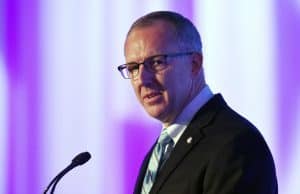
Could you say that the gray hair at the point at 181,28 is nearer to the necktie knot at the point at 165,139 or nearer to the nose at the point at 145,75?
the nose at the point at 145,75

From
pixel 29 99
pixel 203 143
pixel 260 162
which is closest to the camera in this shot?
pixel 260 162

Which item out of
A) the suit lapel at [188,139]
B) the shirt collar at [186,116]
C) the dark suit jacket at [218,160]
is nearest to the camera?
the dark suit jacket at [218,160]

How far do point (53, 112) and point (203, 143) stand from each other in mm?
1028

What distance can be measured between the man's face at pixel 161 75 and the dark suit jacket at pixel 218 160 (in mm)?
76

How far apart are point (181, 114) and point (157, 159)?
150mm

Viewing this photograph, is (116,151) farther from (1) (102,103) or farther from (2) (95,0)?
(2) (95,0)

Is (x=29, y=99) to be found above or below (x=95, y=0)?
below

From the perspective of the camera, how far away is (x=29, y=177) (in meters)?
2.25

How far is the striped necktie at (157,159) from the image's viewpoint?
1.52 metres

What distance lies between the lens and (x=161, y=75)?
1.47 meters

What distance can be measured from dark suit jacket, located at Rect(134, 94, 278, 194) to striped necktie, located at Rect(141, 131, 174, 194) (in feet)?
0.26

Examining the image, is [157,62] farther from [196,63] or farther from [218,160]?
[218,160]

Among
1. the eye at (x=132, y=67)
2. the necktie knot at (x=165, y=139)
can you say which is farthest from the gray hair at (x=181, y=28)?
the necktie knot at (x=165, y=139)

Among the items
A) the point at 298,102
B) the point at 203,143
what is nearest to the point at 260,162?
the point at 203,143
